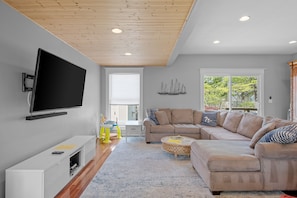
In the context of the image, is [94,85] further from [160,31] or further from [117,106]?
[160,31]

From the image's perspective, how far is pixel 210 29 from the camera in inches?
147

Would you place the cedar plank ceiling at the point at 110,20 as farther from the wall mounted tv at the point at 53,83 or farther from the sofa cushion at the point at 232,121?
the sofa cushion at the point at 232,121

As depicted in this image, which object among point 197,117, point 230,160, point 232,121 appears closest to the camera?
point 230,160

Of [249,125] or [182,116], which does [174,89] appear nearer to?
[182,116]

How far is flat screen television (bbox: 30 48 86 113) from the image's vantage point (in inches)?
86.8

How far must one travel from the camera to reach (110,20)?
250cm

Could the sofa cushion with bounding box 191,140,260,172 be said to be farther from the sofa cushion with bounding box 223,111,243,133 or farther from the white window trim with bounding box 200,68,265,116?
the white window trim with bounding box 200,68,265,116

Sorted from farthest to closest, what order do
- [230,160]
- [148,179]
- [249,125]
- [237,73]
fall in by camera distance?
[237,73] < [249,125] < [148,179] < [230,160]

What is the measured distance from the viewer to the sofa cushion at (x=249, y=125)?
3.60 m

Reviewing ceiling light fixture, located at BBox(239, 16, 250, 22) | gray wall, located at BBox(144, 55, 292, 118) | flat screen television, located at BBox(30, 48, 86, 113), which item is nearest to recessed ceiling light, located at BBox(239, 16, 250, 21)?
ceiling light fixture, located at BBox(239, 16, 250, 22)

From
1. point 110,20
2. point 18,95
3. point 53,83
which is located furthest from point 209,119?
point 18,95

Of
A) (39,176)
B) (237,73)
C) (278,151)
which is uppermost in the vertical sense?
(237,73)

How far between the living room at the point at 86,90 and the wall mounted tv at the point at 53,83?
0.22m

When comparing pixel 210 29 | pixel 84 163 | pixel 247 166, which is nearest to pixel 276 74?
pixel 210 29
